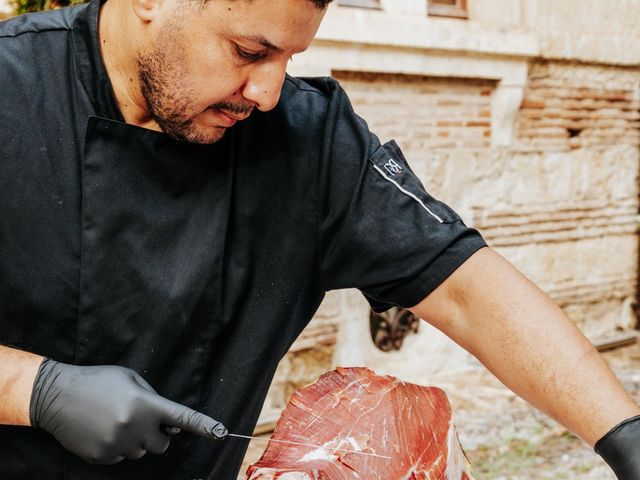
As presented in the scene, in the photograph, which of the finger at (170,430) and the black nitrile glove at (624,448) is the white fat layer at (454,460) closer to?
the black nitrile glove at (624,448)

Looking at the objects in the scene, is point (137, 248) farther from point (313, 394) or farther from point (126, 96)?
point (313, 394)

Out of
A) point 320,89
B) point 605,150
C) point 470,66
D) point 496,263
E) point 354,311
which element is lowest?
point 354,311

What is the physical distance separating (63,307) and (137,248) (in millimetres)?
191

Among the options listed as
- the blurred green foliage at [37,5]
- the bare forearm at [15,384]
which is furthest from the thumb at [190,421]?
the blurred green foliage at [37,5]

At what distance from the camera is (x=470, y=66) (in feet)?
18.6

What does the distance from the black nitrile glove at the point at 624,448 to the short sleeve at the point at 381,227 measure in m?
0.47

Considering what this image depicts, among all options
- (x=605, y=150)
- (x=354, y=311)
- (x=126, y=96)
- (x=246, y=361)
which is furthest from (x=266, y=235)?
(x=605, y=150)

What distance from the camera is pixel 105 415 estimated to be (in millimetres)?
1530

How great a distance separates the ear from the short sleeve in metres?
0.50

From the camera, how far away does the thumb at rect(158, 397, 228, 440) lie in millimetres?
1512

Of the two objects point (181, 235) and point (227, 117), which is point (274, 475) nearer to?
point (181, 235)

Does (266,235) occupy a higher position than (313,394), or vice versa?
(266,235)

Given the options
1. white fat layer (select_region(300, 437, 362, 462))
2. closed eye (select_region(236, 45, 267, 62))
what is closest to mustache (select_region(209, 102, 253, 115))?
closed eye (select_region(236, 45, 267, 62))

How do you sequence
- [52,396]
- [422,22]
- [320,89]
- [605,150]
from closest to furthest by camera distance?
[52,396]
[320,89]
[422,22]
[605,150]
